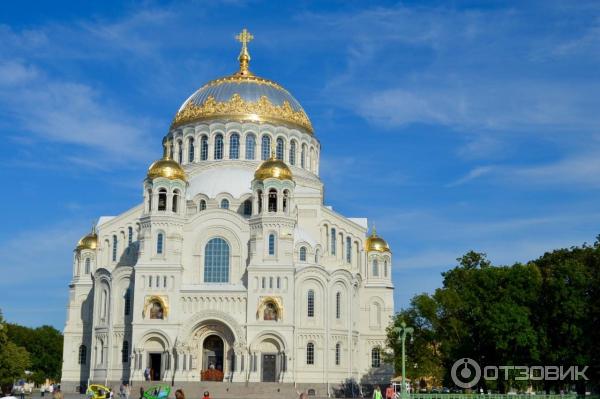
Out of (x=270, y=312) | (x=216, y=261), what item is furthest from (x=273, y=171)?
(x=270, y=312)

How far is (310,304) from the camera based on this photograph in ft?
174

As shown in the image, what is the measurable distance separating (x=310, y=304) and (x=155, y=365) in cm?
996

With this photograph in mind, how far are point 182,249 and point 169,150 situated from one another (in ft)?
44.4

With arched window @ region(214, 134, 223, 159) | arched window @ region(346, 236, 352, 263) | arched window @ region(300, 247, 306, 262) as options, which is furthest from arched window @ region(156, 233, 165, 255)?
arched window @ region(346, 236, 352, 263)

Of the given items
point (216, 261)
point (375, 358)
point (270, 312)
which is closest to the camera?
point (270, 312)

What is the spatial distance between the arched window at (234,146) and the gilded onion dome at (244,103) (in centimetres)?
130

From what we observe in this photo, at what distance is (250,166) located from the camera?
60.8m

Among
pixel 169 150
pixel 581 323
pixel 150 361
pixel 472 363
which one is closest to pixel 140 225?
pixel 150 361

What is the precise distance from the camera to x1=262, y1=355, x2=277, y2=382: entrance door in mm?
51031

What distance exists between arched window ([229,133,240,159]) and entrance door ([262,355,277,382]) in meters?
16.4

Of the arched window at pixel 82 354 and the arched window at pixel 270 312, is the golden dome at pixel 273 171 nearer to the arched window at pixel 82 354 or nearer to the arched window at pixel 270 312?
the arched window at pixel 270 312

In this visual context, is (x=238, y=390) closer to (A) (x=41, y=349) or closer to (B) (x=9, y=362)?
(B) (x=9, y=362)

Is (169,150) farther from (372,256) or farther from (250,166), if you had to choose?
(372,256)

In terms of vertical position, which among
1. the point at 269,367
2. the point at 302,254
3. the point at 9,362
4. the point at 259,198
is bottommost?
the point at 269,367
